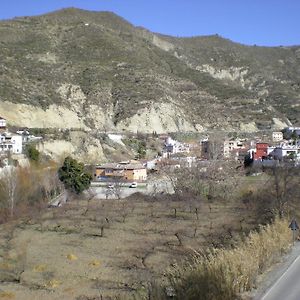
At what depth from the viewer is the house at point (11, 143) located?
1398 inches

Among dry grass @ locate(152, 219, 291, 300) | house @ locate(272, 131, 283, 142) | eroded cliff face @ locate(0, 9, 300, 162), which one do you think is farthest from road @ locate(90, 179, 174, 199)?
house @ locate(272, 131, 283, 142)

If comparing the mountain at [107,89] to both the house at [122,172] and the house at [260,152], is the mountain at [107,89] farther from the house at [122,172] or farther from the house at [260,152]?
the house at [260,152]

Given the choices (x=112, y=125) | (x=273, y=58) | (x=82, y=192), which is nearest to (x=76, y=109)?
(x=112, y=125)

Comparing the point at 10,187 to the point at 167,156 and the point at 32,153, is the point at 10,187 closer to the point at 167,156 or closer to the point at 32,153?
the point at 32,153

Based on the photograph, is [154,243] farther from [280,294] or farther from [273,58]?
[273,58]

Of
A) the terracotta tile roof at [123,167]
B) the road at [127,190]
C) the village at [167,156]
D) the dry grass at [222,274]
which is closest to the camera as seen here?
the dry grass at [222,274]

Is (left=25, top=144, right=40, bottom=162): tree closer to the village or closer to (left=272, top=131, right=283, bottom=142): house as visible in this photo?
the village

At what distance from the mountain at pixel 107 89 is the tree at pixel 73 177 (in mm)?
18316

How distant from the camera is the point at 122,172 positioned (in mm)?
36906

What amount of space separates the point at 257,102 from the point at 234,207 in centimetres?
5491

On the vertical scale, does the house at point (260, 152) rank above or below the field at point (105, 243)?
above

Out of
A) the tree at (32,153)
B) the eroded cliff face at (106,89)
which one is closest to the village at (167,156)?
the tree at (32,153)

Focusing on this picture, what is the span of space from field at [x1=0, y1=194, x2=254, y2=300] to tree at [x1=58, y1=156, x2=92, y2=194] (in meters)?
4.59

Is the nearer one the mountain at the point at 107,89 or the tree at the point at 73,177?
the tree at the point at 73,177
